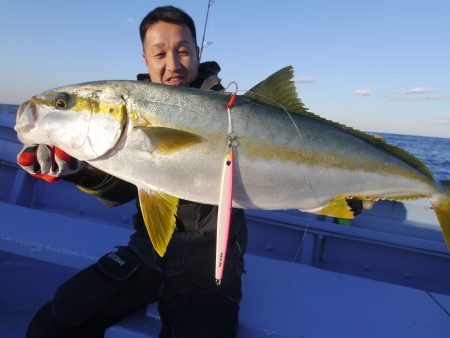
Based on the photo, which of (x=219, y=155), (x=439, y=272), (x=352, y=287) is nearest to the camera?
(x=219, y=155)

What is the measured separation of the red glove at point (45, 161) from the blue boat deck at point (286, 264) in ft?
3.06

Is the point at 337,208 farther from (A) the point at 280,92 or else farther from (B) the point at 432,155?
(B) the point at 432,155

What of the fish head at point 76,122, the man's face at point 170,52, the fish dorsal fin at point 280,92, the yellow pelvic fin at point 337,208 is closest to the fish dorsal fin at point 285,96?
the fish dorsal fin at point 280,92

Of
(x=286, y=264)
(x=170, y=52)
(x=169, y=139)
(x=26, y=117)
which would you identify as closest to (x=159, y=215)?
(x=169, y=139)

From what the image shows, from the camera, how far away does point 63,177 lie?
230 centimetres

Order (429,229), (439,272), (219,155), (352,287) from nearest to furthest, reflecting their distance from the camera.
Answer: (219,155) → (352,287) → (439,272) → (429,229)

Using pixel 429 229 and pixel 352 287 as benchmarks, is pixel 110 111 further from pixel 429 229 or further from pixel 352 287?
pixel 429 229

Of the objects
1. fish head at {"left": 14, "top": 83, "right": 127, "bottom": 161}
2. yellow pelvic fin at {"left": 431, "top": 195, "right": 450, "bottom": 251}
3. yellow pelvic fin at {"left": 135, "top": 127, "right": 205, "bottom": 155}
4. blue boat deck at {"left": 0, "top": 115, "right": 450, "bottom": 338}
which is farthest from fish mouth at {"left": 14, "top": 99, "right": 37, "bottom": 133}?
yellow pelvic fin at {"left": 431, "top": 195, "right": 450, "bottom": 251}

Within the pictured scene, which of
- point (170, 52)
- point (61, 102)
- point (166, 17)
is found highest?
point (166, 17)

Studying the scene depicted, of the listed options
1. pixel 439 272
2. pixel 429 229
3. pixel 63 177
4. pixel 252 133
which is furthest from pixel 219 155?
pixel 429 229

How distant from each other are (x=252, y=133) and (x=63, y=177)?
136cm

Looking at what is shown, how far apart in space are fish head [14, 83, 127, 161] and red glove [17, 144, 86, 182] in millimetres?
153

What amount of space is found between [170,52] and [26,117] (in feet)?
4.23

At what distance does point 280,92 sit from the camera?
6.94ft
